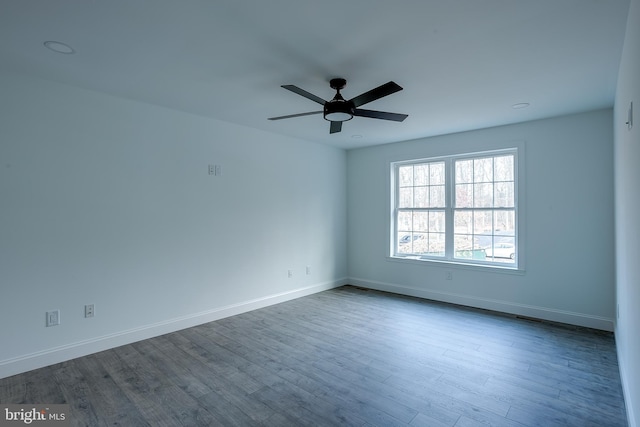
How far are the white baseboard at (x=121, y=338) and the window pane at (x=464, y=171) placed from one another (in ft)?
10.3

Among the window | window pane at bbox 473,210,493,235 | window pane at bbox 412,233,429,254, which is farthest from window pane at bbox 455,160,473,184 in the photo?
window pane at bbox 412,233,429,254

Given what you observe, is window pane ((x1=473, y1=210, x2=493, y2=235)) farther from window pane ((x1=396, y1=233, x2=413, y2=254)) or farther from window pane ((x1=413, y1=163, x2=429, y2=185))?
window pane ((x1=396, y1=233, x2=413, y2=254))

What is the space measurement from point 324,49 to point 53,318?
3.31 metres

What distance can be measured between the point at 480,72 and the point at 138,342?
4197 millimetres

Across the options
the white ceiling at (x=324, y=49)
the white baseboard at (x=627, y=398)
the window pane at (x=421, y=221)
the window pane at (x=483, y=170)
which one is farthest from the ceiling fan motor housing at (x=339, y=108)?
the window pane at (x=421, y=221)

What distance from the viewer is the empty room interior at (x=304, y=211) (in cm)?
213

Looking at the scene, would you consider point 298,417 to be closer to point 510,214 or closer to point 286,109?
point 286,109

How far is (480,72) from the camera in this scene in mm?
2727

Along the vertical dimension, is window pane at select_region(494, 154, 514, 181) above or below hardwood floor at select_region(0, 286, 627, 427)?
above

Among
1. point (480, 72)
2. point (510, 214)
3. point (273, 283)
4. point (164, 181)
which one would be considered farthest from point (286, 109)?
point (510, 214)

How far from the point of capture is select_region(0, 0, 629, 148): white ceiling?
1.91m

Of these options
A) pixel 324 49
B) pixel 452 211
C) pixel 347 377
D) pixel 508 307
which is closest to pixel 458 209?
pixel 452 211

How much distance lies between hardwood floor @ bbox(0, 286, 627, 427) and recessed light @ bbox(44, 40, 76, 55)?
2560 mm

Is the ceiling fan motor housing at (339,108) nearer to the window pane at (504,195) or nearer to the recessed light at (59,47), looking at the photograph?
the recessed light at (59,47)
